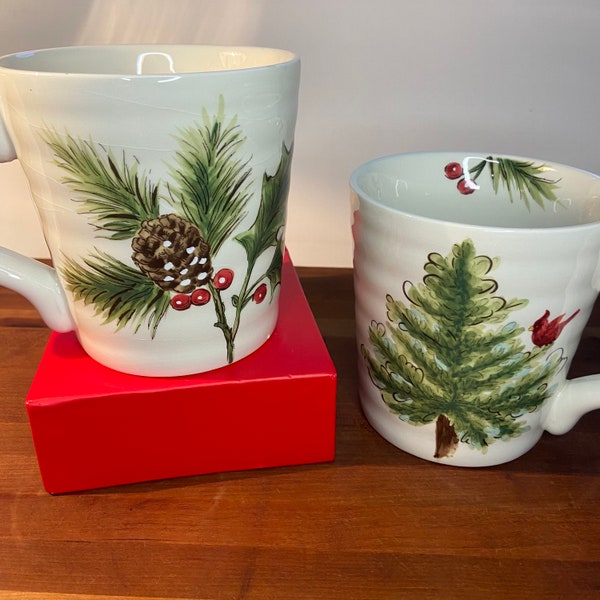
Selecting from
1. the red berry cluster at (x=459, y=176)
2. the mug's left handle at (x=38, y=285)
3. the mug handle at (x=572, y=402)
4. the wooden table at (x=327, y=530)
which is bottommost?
the wooden table at (x=327, y=530)

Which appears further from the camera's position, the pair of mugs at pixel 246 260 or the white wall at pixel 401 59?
the white wall at pixel 401 59

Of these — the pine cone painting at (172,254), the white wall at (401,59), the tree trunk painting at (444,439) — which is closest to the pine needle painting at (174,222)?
the pine cone painting at (172,254)

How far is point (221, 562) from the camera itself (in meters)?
0.28

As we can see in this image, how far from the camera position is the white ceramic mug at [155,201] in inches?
9.9

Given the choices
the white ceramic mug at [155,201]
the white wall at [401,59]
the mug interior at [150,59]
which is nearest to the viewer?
the white ceramic mug at [155,201]

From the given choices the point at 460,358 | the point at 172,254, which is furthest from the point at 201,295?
the point at 460,358

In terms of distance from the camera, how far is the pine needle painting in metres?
0.26

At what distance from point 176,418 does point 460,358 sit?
0.48ft

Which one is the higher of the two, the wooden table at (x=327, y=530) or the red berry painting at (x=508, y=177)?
the red berry painting at (x=508, y=177)

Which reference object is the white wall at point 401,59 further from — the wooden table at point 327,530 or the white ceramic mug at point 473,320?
the wooden table at point 327,530

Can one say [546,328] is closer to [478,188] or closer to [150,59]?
[478,188]

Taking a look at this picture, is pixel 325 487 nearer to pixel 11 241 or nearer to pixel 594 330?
pixel 594 330

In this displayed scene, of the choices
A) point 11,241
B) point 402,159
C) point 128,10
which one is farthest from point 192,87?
point 11,241

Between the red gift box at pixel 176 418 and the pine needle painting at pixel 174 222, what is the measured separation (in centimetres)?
3
